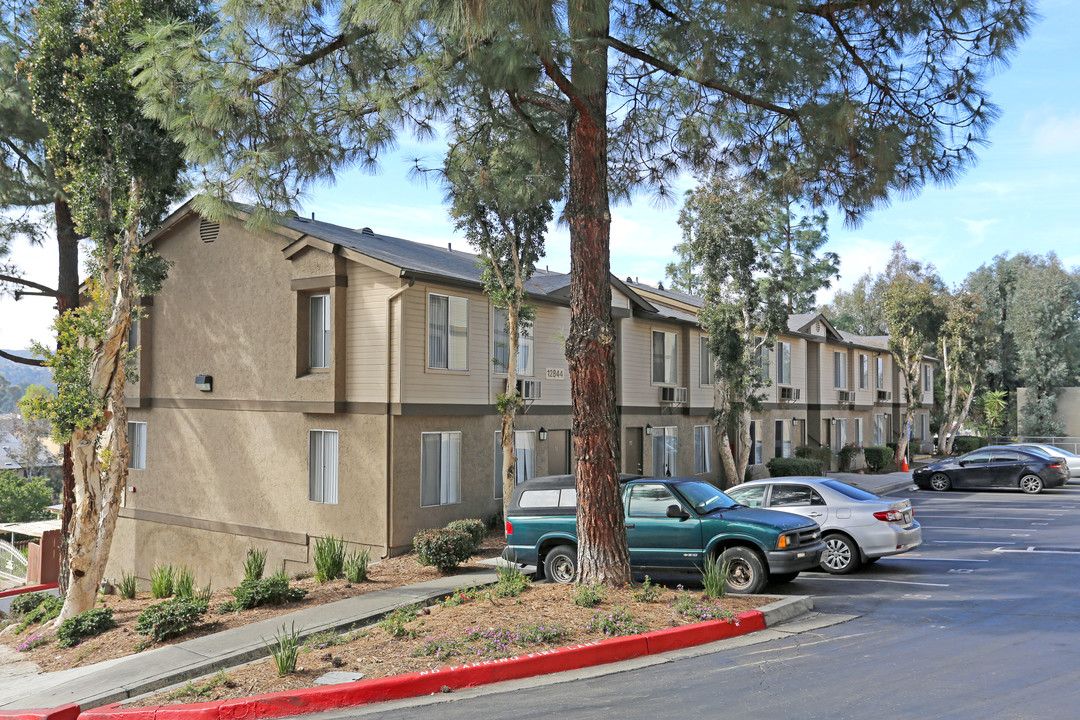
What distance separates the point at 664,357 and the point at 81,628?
18046 mm

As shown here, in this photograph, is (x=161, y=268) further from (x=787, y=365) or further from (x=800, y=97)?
(x=787, y=365)

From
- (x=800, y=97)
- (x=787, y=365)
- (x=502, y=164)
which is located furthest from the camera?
(x=787, y=365)

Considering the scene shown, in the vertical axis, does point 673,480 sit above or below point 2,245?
below

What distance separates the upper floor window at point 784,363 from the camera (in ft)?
109

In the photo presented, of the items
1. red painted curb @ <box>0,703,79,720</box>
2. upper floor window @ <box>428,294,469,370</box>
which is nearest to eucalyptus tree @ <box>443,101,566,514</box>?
upper floor window @ <box>428,294,469,370</box>

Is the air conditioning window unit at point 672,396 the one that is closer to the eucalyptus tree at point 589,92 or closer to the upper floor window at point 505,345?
the upper floor window at point 505,345

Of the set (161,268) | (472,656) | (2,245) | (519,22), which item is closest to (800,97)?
(519,22)

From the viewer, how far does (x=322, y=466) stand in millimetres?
17594

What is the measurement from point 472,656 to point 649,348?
17717 mm

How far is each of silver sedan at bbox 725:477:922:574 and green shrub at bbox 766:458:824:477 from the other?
16.8 m

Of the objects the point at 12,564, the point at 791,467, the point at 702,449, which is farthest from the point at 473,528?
the point at 12,564

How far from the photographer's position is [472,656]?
8.13 metres

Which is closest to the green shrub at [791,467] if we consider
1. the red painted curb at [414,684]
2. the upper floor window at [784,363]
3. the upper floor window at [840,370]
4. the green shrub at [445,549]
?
the upper floor window at [784,363]

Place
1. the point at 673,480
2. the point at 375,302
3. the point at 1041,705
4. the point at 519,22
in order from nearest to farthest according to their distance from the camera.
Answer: the point at 1041,705 → the point at 519,22 → the point at 673,480 → the point at 375,302
